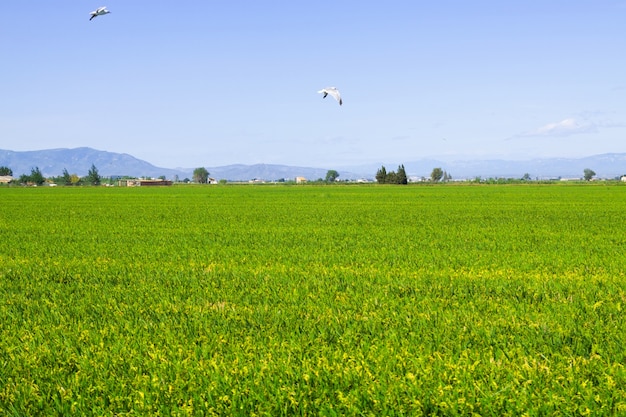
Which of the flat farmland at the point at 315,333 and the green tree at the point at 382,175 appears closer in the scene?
the flat farmland at the point at 315,333

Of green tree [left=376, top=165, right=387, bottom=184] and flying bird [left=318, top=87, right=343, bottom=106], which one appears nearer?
flying bird [left=318, top=87, right=343, bottom=106]

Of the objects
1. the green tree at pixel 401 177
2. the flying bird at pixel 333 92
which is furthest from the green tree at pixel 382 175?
the flying bird at pixel 333 92

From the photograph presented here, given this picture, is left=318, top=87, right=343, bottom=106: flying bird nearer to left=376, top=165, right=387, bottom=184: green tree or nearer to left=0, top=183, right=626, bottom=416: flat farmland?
left=0, top=183, right=626, bottom=416: flat farmland

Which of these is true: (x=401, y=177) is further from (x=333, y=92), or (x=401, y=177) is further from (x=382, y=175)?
(x=333, y=92)

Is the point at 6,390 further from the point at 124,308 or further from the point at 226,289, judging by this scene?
the point at 226,289

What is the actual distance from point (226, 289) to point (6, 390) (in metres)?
3.79

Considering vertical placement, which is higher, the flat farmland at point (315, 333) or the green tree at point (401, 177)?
the green tree at point (401, 177)

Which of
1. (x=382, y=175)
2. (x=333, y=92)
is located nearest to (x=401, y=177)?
(x=382, y=175)

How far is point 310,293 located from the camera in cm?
752

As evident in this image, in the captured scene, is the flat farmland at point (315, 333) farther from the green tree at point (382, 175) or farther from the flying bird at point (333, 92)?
the green tree at point (382, 175)

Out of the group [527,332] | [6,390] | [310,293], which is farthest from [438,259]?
[6,390]

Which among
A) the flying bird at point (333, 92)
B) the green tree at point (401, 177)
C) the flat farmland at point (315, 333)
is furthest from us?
the green tree at point (401, 177)

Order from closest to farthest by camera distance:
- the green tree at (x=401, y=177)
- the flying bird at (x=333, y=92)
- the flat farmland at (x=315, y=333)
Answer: the flat farmland at (x=315, y=333) → the flying bird at (x=333, y=92) → the green tree at (x=401, y=177)

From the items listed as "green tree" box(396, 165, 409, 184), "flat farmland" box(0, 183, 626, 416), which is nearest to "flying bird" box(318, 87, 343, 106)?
"flat farmland" box(0, 183, 626, 416)
